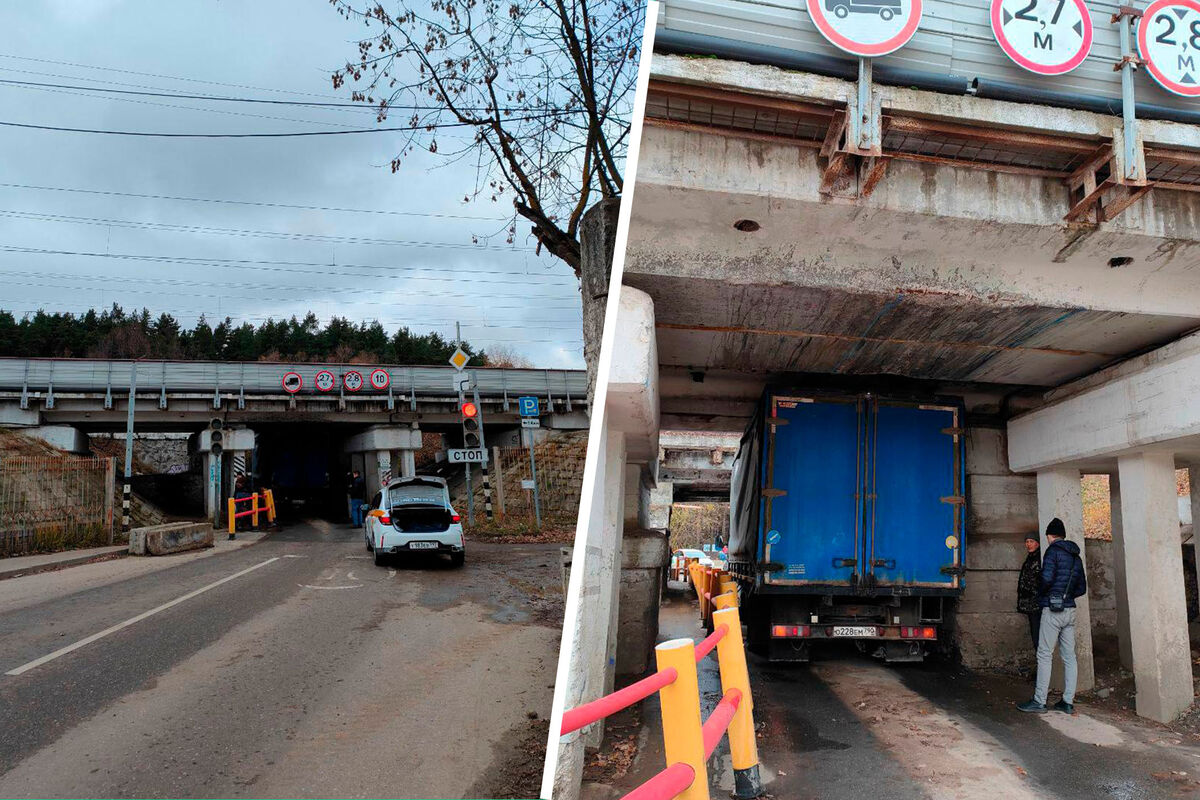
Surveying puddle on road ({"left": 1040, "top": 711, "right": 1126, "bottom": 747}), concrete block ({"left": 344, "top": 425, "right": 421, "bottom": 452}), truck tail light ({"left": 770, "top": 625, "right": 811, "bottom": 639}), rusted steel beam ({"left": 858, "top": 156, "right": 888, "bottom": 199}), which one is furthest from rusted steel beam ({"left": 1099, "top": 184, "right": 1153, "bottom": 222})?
concrete block ({"left": 344, "top": 425, "right": 421, "bottom": 452})

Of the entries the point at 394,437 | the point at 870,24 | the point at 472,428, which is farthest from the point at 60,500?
the point at 394,437

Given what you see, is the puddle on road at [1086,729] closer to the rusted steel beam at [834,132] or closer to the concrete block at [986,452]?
the concrete block at [986,452]

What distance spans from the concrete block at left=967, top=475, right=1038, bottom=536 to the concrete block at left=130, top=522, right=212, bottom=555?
10.2 metres

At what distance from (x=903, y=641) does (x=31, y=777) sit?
7885 mm

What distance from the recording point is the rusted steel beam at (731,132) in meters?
5.25

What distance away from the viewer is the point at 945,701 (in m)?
7.67

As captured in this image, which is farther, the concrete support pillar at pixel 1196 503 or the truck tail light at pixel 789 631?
the concrete support pillar at pixel 1196 503

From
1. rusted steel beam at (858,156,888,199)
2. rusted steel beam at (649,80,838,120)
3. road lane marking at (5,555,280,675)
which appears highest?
rusted steel beam at (649,80,838,120)

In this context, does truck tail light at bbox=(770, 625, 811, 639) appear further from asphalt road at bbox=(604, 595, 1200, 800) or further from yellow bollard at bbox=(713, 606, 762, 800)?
yellow bollard at bbox=(713, 606, 762, 800)

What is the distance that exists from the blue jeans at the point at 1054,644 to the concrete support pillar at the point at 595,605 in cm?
388

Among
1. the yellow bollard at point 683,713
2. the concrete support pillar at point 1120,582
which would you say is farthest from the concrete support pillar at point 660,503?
the yellow bollard at point 683,713

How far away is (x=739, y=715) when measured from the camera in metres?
4.82

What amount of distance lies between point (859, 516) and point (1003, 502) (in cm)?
227

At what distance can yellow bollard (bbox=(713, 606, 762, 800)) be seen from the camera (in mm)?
4625
